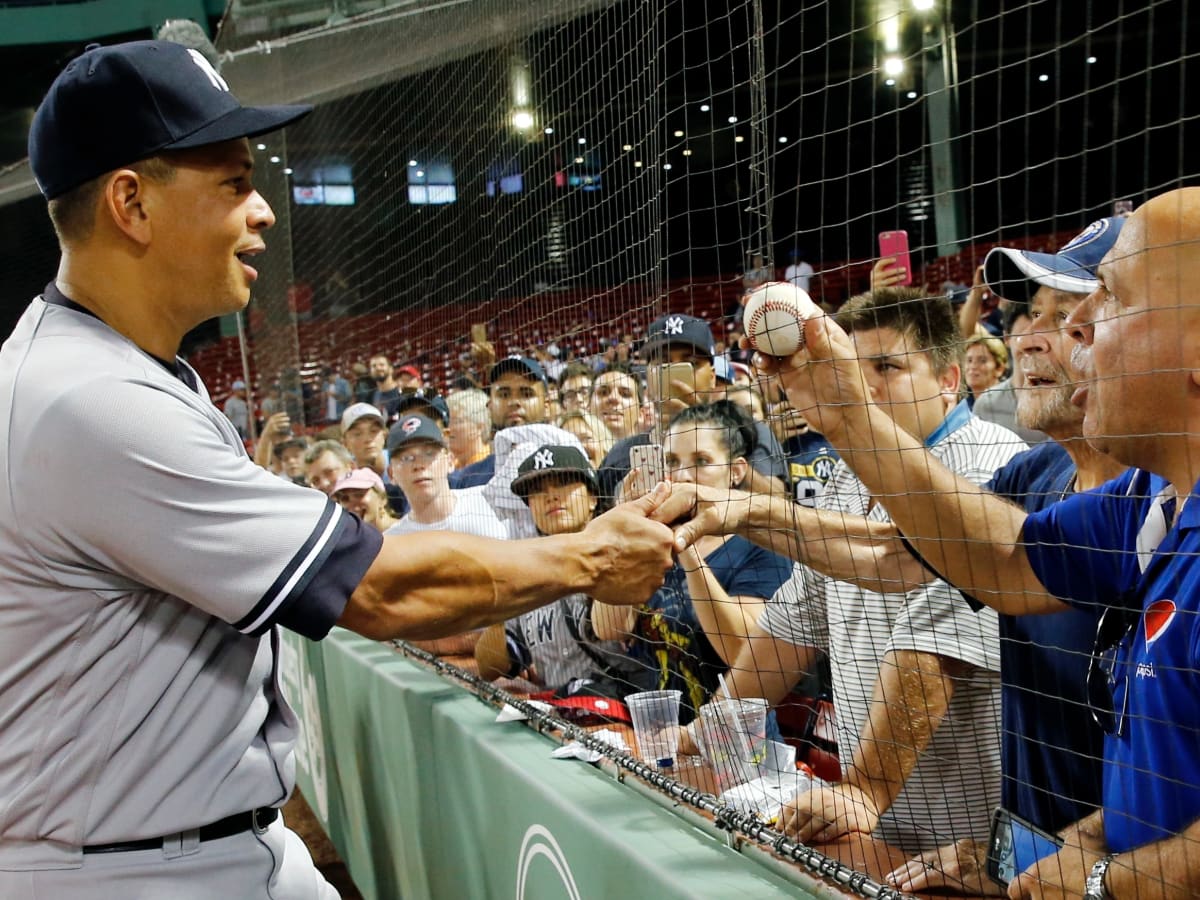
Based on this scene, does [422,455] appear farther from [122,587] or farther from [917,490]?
[917,490]

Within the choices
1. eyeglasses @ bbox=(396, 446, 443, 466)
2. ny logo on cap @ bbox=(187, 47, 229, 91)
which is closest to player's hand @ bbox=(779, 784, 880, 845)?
ny logo on cap @ bbox=(187, 47, 229, 91)

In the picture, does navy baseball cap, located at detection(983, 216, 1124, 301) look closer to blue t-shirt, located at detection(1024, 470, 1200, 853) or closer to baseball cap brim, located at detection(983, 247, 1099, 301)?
baseball cap brim, located at detection(983, 247, 1099, 301)

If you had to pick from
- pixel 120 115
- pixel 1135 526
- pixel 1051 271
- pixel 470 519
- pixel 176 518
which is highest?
pixel 120 115

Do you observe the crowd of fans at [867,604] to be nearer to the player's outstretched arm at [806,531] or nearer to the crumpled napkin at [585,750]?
the player's outstretched arm at [806,531]

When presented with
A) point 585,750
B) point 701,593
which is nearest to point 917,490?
point 701,593

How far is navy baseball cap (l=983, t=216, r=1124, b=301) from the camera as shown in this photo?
4.55 ft

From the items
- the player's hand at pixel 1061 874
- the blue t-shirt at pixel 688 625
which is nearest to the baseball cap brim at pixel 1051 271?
the player's hand at pixel 1061 874

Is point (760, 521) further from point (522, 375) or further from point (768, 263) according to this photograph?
point (522, 375)

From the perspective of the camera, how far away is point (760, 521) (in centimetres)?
187

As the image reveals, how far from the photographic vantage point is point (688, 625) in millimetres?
2102

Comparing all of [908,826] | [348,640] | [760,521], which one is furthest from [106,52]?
[348,640]

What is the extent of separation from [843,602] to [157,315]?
1185 mm

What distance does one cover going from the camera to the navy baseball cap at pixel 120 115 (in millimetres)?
1423

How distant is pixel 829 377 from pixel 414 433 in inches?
95.7
